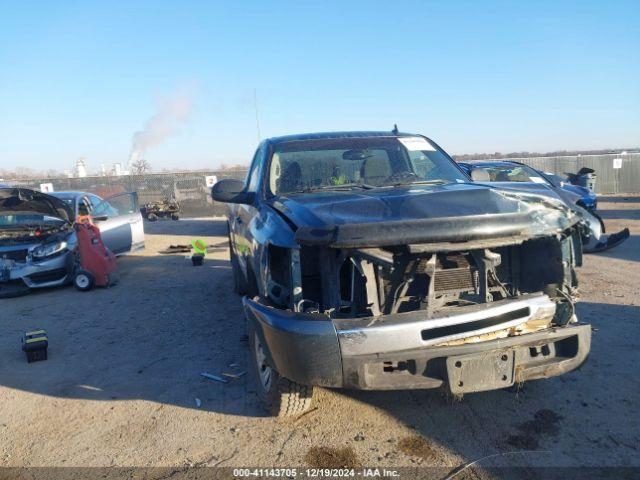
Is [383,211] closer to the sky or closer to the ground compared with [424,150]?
closer to the ground

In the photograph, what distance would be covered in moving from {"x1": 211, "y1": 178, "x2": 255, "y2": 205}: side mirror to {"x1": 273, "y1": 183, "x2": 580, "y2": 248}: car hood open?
81 centimetres

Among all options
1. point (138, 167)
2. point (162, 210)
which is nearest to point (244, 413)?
point (162, 210)

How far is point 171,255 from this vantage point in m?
10.9

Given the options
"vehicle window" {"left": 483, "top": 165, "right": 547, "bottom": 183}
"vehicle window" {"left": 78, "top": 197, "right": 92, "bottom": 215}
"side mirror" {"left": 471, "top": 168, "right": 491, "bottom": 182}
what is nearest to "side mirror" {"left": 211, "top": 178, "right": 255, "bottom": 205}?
"side mirror" {"left": 471, "top": 168, "right": 491, "bottom": 182}

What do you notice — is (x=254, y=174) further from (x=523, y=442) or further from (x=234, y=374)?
(x=523, y=442)

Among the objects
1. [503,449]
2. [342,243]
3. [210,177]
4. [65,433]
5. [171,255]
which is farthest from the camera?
[210,177]

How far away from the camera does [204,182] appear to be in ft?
77.3

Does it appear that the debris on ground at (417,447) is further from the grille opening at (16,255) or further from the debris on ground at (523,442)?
the grille opening at (16,255)

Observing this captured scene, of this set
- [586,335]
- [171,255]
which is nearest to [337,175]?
[586,335]

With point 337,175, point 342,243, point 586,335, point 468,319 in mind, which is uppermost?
point 337,175

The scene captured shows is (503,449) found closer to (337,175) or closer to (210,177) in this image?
(337,175)

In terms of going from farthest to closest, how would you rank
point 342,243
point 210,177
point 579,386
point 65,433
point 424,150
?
point 210,177, point 424,150, point 579,386, point 65,433, point 342,243

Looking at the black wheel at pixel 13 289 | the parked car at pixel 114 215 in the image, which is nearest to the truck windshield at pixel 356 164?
the black wheel at pixel 13 289

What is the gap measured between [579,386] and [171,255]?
8.86 metres
